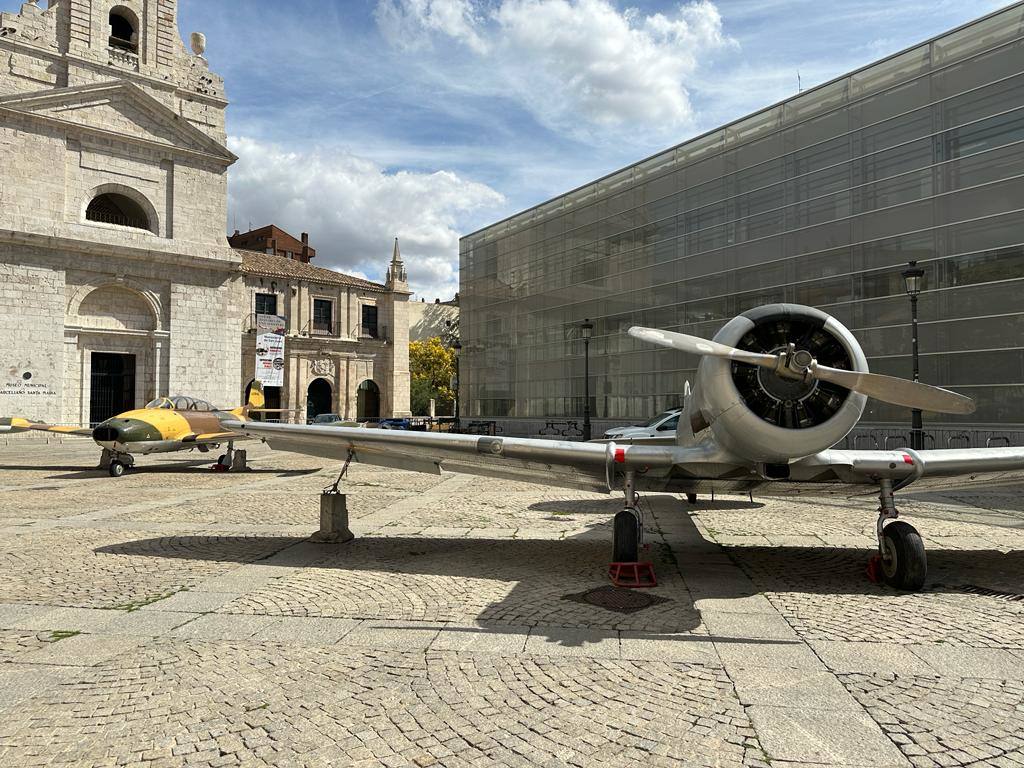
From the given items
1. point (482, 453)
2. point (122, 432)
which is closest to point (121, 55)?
point (122, 432)

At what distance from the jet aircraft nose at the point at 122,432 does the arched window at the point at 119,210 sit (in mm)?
24138

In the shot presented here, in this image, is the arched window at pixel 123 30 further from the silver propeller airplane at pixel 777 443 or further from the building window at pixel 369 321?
the silver propeller airplane at pixel 777 443

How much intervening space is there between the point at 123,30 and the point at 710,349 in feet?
151

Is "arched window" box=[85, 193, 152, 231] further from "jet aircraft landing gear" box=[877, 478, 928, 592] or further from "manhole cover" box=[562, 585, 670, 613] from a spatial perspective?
"jet aircraft landing gear" box=[877, 478, 928, 592]

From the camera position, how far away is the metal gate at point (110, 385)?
3425cm

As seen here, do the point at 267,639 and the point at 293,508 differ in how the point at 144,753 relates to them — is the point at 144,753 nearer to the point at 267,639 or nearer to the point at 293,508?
the point at 267,639

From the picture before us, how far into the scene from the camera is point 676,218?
104 ft

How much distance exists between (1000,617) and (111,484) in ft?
57.3

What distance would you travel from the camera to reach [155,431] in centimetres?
1742

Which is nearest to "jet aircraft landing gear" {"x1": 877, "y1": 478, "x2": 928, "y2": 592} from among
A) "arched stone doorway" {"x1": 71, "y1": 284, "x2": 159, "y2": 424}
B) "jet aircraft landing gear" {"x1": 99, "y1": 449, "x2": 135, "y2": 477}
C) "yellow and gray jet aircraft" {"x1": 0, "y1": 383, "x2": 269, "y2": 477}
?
"yellow and gray jet aircraft" {"x1": 0, "y1": 383, "x2": 269, "y2": 477}

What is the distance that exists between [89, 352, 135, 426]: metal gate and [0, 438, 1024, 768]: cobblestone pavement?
2977cm

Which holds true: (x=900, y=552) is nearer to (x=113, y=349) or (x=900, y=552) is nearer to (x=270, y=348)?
(x=113, y=349)

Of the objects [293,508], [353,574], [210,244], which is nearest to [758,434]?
[353,574]

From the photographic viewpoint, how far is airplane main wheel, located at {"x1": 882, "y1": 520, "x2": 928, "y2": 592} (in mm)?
5977
